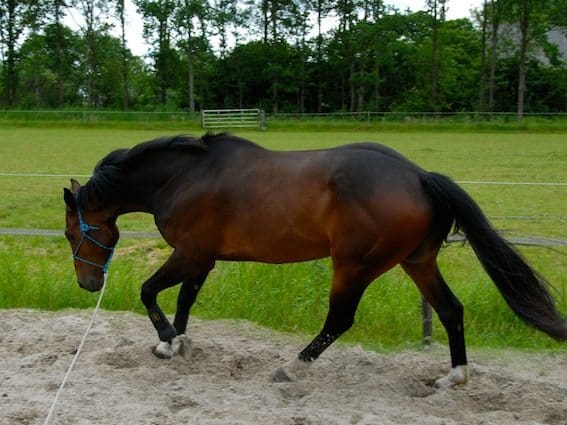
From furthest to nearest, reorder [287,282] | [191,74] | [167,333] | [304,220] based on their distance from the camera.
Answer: [191,74] → [287,282] → [167,333] → [304,220]

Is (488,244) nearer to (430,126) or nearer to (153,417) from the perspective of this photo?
(153,417)

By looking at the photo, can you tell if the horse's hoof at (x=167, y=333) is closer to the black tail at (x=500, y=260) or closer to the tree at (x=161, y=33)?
the black tail at (x=500, y=260)

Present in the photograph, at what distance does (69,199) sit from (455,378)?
2751 mm

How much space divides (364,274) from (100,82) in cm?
5431

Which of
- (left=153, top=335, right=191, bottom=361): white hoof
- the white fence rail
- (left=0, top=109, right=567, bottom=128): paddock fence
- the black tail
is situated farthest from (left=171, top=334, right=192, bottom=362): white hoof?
(left=0, top=109, right=567, bottom=128): paddock fence

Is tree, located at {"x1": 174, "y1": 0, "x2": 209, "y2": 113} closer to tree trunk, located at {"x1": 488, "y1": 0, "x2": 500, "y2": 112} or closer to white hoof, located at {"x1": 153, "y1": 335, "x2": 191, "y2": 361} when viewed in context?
tree trunk, located at {"x1": 488, "y1": 0, "x2": 500, "y2": 112}

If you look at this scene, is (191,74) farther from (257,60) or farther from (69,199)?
(69,199)

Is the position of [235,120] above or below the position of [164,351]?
above

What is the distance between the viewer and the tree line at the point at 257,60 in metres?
50.8

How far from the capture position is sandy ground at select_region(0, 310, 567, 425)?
133 inches

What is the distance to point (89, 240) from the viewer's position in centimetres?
434

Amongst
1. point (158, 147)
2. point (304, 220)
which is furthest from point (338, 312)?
point (158, 147)

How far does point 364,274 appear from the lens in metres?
3.78

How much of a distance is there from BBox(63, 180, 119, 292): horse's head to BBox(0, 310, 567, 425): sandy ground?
532 millimetres
